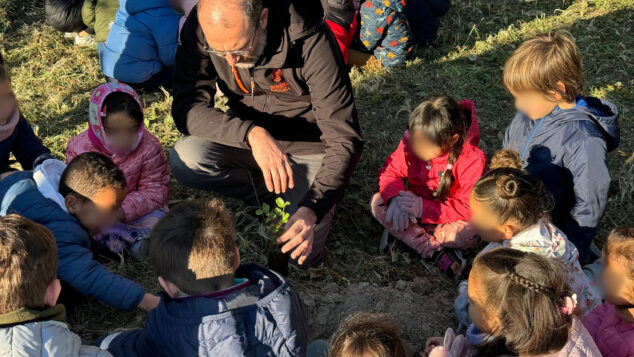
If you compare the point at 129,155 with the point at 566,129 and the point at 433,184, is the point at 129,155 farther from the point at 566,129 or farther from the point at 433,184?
the point at 566,129

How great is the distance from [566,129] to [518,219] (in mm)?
811

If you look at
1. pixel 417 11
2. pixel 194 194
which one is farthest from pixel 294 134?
pixel 417 11

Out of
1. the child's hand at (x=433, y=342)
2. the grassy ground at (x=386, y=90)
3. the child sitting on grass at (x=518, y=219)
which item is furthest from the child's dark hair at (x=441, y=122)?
the child's hand at (x=433, y=342)

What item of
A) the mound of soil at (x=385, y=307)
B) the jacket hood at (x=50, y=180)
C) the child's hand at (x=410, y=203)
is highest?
the jacket hood at (x=50, y=180)

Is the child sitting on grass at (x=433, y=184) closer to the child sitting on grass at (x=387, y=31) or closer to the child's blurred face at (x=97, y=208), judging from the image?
the child's blurred face at (x=97, y=208)

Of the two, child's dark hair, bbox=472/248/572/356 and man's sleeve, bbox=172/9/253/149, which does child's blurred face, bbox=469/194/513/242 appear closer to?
Result: child's dark hair, bbox=472/248/572/356

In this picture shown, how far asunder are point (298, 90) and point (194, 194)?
1.31 meters

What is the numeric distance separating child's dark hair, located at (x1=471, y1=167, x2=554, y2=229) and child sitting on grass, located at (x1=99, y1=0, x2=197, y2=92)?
3.74m

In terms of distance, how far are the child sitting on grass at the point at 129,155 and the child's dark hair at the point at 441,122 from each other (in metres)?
1.79

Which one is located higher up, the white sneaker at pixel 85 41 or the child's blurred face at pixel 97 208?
the white sneaker at pixel 85 41

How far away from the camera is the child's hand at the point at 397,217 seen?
412 centimetres

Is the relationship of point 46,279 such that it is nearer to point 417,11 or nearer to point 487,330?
point 487,330

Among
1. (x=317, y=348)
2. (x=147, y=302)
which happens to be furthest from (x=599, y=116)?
(x=147, y=302)

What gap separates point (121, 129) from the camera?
408 centimetres
